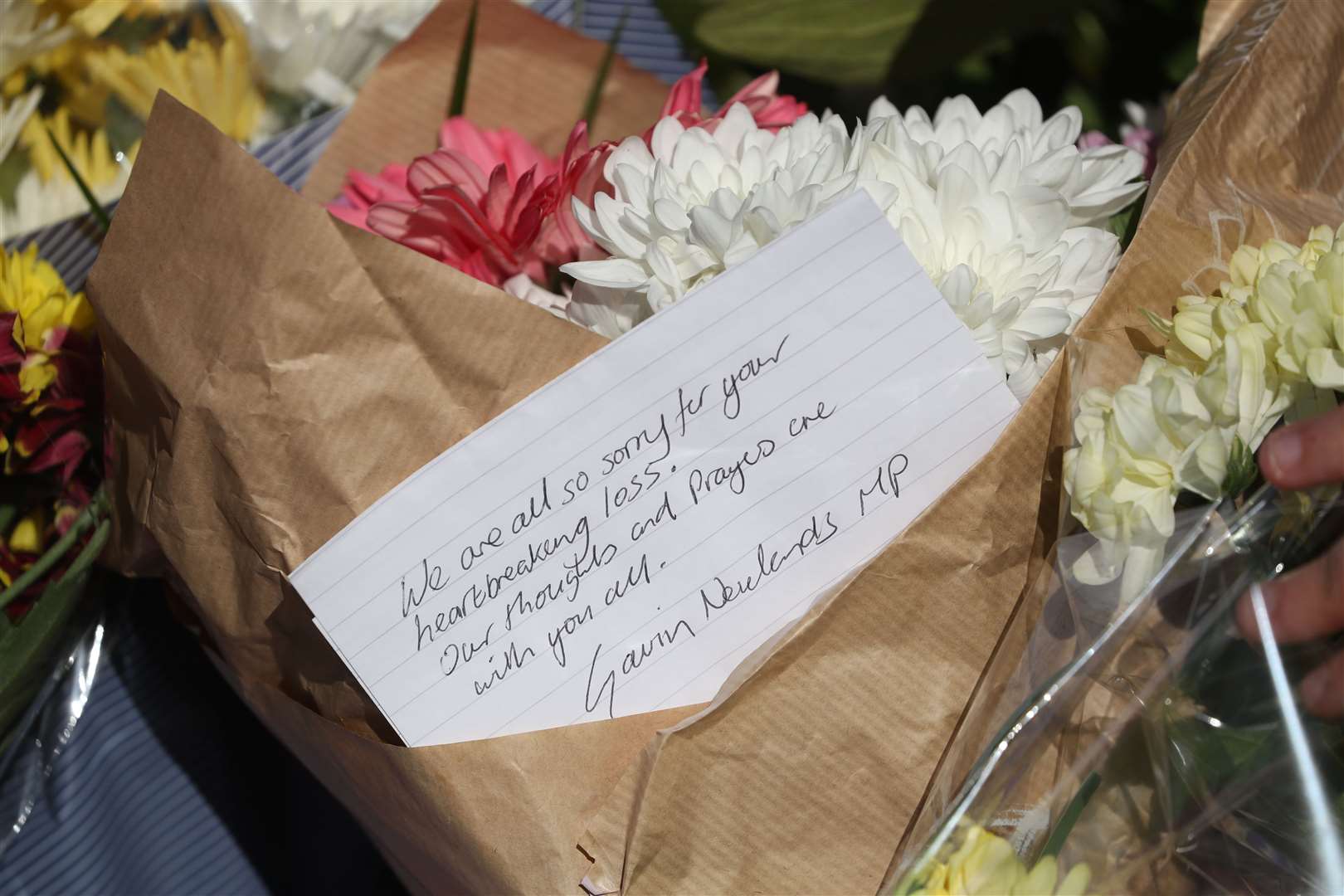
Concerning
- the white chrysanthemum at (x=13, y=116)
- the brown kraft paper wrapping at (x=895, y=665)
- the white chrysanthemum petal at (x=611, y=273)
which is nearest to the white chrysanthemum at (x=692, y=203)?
the white chrysanthemum petal at (x=611, y=273)

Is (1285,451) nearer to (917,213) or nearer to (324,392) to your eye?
(917,213)

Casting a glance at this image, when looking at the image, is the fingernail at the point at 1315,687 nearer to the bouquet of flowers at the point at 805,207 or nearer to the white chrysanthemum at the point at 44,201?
the bouquet of flowers at the point at 805,207

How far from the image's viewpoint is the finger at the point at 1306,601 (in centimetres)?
30

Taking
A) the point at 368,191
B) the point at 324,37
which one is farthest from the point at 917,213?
the point at 324,37

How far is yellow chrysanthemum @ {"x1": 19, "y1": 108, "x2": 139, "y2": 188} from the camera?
0.52 m

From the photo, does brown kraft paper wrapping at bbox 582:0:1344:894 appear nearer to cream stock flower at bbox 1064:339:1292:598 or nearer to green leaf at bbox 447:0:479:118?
cream stock flower at bbox 1064:339:1292:598

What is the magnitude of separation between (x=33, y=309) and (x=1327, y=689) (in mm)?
514

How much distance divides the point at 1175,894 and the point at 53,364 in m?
0.49

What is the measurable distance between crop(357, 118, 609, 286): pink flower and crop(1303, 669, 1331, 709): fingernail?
304 millimetres

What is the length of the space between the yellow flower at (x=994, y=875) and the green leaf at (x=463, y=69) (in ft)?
1.32

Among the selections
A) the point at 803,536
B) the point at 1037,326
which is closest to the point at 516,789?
the point at 803,536

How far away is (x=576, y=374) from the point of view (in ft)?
1.14

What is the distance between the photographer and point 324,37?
546mm

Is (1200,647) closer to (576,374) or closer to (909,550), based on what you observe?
(909,550)
